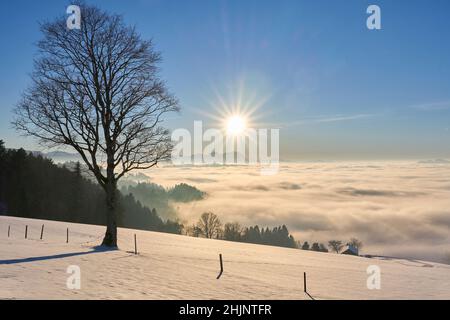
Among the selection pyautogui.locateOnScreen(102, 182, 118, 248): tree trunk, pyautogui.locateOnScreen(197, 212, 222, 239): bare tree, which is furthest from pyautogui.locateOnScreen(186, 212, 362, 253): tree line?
pyautogui.locateOnScreen(102, 182, 118, 248): tree trunk

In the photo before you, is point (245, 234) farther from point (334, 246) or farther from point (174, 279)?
point (174, 279)

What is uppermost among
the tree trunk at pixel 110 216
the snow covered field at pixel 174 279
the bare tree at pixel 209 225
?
the tree trunk at pixel 110 216

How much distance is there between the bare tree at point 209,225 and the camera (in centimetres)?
9784

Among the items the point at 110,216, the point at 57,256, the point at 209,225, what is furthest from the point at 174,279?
the point at 209,225

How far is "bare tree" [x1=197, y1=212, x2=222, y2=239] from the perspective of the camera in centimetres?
9784

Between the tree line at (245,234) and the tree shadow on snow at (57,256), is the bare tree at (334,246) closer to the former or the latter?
the tree line at (245,234)

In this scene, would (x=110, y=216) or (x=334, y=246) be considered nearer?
(x=110, y=216)

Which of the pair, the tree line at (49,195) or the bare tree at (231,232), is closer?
the tree line at (49,195)

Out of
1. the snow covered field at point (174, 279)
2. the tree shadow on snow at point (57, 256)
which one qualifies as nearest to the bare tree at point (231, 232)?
the snow covered field at point (174, 279)

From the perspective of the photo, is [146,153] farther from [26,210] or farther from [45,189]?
[45,189]

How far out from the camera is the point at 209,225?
98750mm

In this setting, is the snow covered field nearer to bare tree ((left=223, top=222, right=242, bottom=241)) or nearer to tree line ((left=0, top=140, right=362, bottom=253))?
tree line ((left=0, top=140, right=362, bottom=253))
